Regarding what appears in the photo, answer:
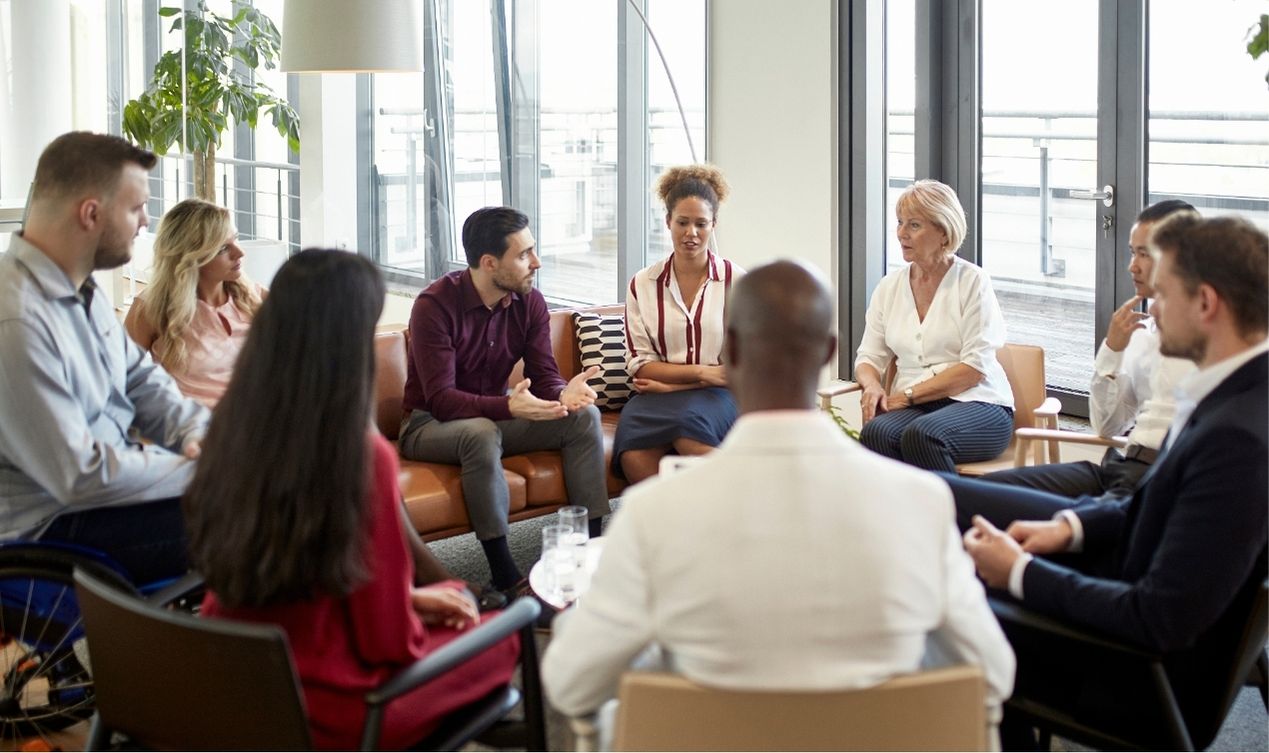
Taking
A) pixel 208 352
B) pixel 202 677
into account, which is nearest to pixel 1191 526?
pixel 202 677

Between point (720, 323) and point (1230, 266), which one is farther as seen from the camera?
point (720, 323)

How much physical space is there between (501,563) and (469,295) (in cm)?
89

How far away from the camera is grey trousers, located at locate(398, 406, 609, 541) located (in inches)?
161

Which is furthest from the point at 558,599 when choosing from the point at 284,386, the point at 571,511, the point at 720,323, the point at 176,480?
the point at 720,323

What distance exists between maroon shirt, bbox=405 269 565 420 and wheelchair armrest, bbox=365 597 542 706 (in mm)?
1977

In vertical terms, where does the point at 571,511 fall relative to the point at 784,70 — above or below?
below

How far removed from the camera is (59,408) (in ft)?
9.49

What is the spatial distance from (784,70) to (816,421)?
472 centimetres

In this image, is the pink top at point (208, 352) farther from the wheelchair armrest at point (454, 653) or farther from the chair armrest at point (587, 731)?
the chair armrest at point (587, 731)

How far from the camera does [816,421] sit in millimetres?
1698

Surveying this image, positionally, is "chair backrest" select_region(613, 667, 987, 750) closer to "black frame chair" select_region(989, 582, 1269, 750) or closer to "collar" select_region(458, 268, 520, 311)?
"black frame chair" select_region(989, 582, 1269, 750)

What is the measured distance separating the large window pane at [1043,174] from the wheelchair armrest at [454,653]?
12.7 ft

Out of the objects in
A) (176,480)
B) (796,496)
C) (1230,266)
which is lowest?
(176,480)

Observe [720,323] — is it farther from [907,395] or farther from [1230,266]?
[1230,266]
